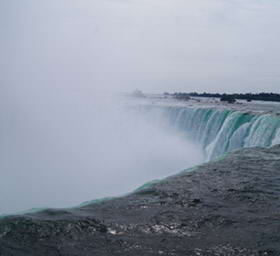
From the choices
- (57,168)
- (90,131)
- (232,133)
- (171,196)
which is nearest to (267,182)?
(171,196)

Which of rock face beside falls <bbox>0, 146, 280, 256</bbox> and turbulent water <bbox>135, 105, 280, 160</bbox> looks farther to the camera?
turbulent water <bbox>135, 105, 280, 160</bbox>

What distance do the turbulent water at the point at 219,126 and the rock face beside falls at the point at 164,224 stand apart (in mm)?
9473

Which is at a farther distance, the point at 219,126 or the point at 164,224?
the point at 219,126

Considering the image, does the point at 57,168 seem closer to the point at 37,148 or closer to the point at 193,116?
the point at 37,148

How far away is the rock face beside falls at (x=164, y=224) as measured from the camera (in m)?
4.36

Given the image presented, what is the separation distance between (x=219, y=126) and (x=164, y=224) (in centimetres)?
1843

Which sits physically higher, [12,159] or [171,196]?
[171,196]

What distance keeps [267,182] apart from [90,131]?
55.8 feet

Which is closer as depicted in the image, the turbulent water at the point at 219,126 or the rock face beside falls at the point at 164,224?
the rock face beside falls at the point at 164,224

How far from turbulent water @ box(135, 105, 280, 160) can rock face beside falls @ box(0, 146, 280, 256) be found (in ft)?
31.1

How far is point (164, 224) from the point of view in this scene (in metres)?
5.16

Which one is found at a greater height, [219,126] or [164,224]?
[219,126]

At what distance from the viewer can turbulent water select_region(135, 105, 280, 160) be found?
55.7 ft

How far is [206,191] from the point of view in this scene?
269 inches
